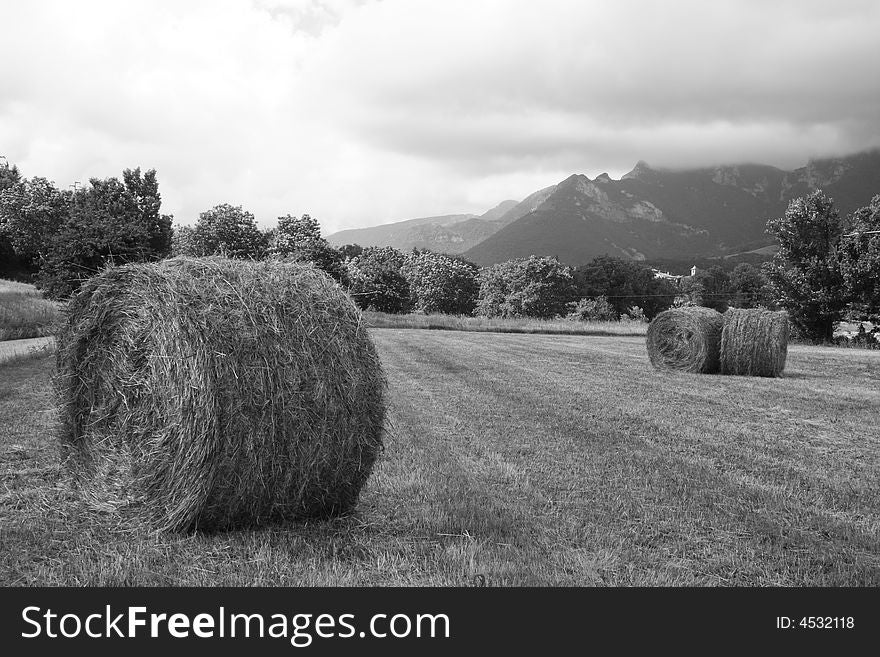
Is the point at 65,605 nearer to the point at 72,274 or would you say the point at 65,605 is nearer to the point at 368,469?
the point at 368,469

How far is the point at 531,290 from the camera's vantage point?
85.4 metres

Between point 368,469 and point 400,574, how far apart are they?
1.43m

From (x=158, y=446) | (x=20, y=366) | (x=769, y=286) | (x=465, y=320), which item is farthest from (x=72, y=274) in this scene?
(x=769, y=286)

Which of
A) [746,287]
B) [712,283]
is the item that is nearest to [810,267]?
[746,287]

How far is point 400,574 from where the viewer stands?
4.81 meters

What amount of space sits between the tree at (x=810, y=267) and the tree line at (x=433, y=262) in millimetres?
59

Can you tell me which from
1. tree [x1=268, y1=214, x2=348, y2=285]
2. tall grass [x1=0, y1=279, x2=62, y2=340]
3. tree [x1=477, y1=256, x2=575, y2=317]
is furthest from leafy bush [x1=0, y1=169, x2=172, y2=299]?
tree [x1=477, y1=256, x2=575, y2=317]

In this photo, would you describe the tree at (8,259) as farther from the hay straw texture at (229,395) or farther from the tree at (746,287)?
the tree at (746,287)

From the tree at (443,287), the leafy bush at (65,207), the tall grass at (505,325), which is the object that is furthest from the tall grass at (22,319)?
the tree at (443,287)

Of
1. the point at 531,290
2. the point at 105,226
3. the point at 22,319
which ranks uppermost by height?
the point at 105,226

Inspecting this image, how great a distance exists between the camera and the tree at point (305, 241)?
6619 centimetres

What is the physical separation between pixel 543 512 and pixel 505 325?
4198cm

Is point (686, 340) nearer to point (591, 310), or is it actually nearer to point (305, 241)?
point (305, 241)

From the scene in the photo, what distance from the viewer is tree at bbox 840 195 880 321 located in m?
36.2
